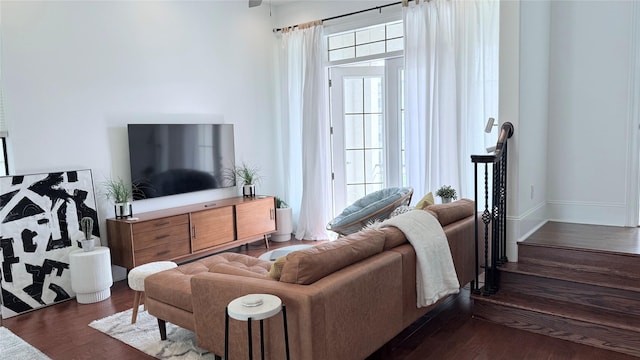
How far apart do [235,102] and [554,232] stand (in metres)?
4.06

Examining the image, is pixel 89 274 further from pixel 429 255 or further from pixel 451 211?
pixel 451 211

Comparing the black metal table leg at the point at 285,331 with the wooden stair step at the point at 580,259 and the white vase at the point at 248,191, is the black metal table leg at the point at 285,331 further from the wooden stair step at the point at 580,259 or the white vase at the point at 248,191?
the white vase at the point at 248,191

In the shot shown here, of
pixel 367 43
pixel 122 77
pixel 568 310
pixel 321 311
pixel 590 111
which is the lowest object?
pixel 568 310

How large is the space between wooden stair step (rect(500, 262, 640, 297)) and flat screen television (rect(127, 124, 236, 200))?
355 cm

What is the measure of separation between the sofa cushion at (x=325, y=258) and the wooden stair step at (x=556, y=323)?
123 cm

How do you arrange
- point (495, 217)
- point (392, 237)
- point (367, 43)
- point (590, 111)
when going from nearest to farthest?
point (392, 237), point (495, 217), point (590, 111), point (367, 43)

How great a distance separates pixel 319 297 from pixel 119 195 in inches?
124

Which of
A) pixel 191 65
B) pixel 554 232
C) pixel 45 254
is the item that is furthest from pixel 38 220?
pixel 554 232

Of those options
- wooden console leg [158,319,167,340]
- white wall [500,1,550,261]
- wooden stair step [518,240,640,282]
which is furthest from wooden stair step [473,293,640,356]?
wooden console leg [158,319,167,340]

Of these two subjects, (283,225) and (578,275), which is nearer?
(578,275)

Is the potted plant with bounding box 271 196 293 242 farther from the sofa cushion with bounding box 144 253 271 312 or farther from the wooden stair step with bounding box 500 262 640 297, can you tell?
the wooden stair step with bounding box 500 262 640 297

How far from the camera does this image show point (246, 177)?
609cm

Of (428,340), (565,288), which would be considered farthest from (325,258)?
(565,288)

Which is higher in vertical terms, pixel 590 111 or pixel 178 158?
pixel 590 111
